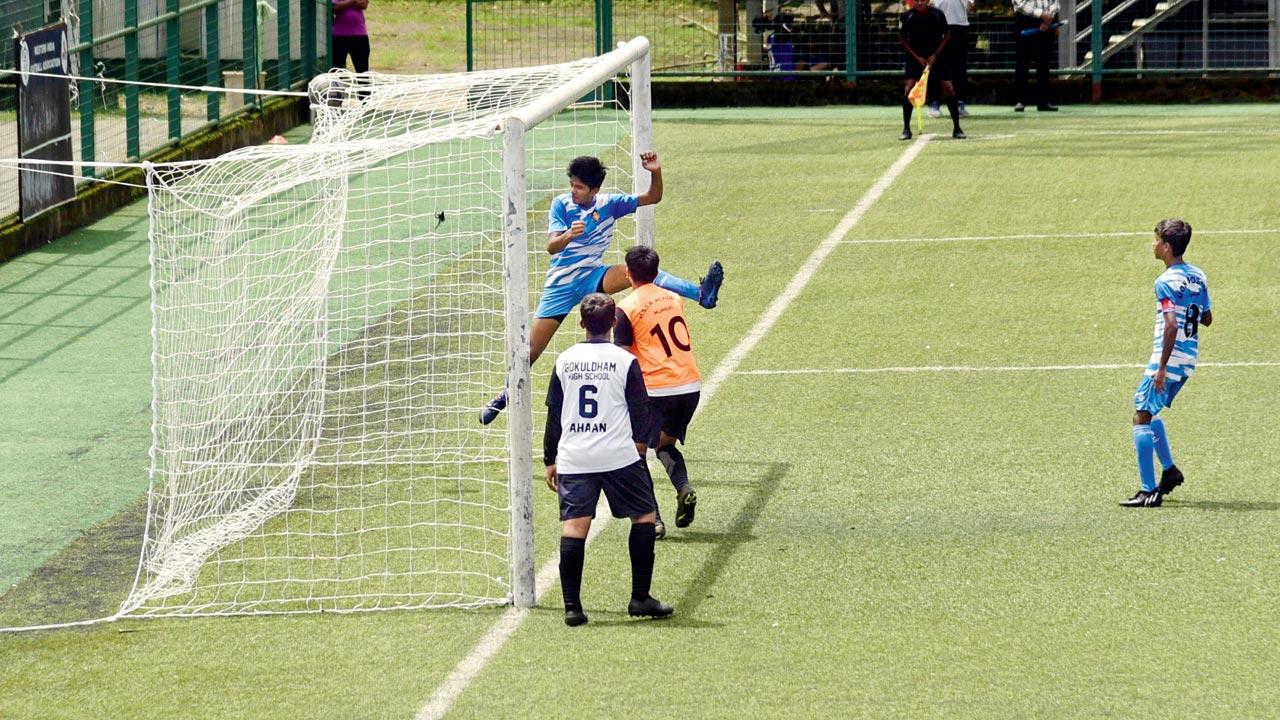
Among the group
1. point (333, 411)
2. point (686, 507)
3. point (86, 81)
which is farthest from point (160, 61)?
point (686, 507)

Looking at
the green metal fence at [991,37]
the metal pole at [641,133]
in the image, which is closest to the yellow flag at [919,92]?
the green metal fence at [991,37]

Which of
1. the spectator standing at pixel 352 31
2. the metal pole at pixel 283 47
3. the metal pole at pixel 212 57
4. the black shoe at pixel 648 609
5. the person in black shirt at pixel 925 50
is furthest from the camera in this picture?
the spectator standing at pixel 352 31

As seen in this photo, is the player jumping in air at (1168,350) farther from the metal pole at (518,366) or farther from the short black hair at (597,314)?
the metal pole at (518,366)

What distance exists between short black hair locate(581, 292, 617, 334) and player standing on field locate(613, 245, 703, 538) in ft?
2.37

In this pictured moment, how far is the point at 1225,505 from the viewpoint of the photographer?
9930 mm

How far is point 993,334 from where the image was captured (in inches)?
554

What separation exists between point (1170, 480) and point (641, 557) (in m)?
3.27

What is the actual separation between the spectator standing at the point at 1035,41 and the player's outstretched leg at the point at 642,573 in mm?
16178

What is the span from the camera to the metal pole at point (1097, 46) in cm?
2431

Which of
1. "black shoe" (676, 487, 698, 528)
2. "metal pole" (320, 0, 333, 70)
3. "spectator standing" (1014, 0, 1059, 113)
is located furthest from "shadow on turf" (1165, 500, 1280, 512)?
"metal pole" (320, 0, 333, 70)

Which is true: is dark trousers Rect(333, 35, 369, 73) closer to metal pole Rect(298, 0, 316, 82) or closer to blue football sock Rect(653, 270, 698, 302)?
metal pole Rect(298, 0, 316, 82)

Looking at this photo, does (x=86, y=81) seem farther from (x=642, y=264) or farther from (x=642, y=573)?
→ (x=642, y=573)

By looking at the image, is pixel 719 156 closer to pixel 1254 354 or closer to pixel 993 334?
pixel 993 334

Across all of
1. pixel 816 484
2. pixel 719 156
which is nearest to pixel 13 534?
pixel 816 484
